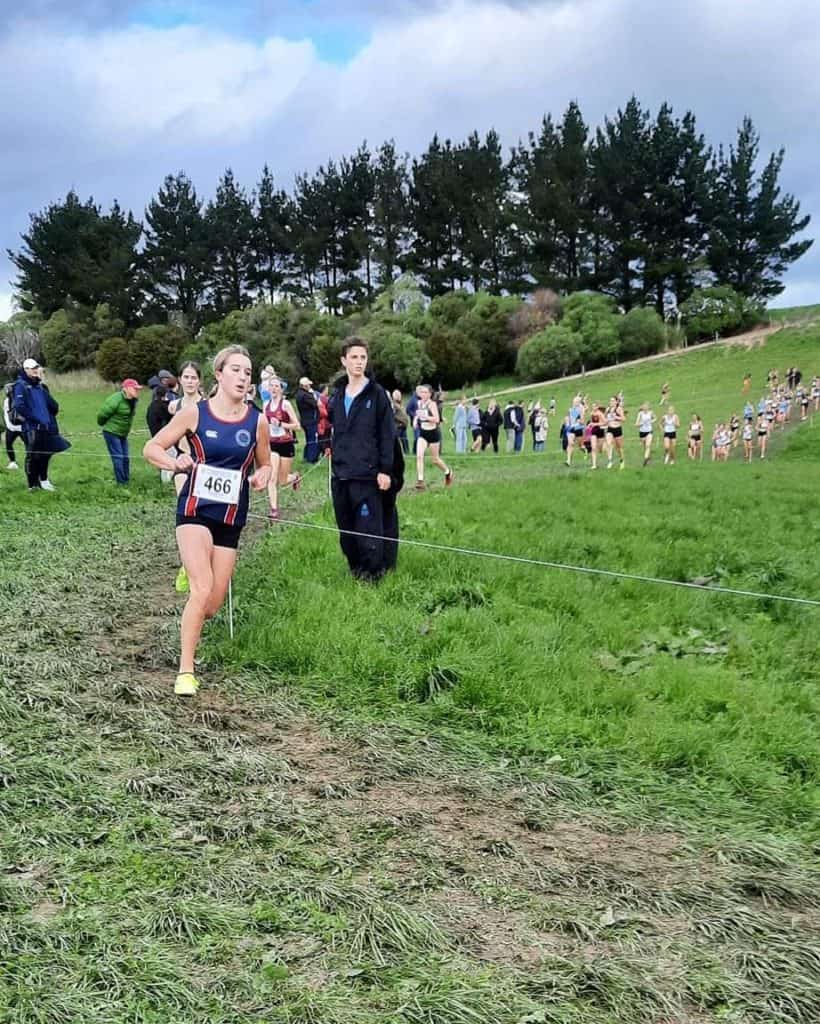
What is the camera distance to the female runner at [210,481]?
5637mm

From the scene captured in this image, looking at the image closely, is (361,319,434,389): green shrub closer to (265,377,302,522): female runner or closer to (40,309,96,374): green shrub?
(40,309,96,374): green shrub

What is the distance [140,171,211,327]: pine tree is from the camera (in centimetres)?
7456

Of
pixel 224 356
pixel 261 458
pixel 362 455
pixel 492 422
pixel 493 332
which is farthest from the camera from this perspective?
pixel 493 332

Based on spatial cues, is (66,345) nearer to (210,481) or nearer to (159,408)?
(159,408)

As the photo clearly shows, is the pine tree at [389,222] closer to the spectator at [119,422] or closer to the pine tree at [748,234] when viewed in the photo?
the pine tree at [748,234]

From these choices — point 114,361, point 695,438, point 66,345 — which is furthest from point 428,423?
point 66,345

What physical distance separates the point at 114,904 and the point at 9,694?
2.49m

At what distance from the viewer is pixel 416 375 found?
170ft

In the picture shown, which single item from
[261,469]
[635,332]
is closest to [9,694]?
[261,469]

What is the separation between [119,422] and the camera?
14336 millimetres

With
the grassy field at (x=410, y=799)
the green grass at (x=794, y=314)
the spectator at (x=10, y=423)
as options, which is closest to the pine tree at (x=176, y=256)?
the green grass at (x=794, y=314)

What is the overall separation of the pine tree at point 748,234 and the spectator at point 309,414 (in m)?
61.8

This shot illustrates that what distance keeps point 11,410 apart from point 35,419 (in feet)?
5.78

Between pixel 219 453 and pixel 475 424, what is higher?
pixel 475 424
